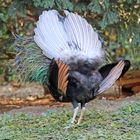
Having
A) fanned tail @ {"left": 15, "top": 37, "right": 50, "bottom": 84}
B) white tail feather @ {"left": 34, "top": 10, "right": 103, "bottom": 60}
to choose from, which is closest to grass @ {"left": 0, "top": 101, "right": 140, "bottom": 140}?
fanned tail @ {"left": 15, "top": 37, "right": 50, "bottom": 84}

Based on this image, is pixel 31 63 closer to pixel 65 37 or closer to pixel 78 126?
pixel 65 37

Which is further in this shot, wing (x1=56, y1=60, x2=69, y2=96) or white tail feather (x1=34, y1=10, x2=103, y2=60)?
white tail feather (x1=34, y1=10, x2=103, y2=60)

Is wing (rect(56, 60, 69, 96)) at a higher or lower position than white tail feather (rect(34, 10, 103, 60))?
lower

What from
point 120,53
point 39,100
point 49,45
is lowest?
point 39,100

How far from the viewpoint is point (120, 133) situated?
220 inches

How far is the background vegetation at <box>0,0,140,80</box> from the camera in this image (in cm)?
804

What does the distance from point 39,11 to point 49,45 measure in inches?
104

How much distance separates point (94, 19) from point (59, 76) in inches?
132

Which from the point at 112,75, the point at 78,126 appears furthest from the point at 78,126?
the point at 112,75

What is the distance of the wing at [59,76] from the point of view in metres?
5.49

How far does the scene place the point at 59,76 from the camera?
550 centimetres

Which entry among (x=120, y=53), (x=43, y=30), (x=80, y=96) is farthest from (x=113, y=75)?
Answer: (x=120, y=53)

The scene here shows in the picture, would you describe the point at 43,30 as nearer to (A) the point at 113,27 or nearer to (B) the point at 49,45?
(B) the point at 49,45

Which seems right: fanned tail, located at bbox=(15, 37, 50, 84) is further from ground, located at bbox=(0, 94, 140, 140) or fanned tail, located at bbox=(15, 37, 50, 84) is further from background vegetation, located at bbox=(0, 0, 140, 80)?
background vegetation, located at bbox=(0, 0, 140, 80)
